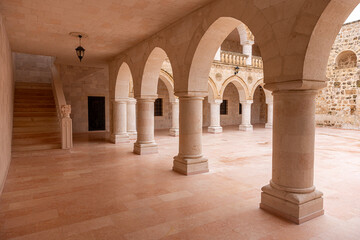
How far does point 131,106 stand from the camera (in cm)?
1097

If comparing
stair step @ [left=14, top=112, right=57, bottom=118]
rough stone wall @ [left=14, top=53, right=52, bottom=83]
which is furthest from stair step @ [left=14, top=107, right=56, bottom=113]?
rough stone wall @ [left=14, top=53, right=52, bottom=83]

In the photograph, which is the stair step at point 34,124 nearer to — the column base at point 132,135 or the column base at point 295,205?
the column base at point 132,135

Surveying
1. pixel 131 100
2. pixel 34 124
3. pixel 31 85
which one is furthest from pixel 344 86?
pixel 31 85

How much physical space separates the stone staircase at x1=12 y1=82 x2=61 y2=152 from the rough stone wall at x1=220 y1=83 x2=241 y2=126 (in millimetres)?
12567

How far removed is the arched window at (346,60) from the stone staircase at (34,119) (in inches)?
648

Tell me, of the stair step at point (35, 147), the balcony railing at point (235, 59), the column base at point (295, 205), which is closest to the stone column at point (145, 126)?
the stair step at point (35, 147)

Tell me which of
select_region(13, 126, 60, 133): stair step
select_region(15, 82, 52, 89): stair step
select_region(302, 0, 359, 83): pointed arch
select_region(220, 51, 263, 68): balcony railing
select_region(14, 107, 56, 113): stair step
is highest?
select_region(220, 51, 263, 68): balcony railing

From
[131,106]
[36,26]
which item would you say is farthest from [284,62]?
[131,106]

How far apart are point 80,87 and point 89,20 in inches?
351

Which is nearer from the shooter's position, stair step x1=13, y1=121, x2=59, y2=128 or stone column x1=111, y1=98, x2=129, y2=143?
stair step x1=13, y1=121, x2=59, y2=128

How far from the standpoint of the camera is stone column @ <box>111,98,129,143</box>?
1004cm

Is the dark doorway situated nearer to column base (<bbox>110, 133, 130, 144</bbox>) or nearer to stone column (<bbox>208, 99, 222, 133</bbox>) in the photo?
column base (<bbox>110, 133, 130, 144</bbox>)

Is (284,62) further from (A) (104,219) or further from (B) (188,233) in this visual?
(A) (104,219)

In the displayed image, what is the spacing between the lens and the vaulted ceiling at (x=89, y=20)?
4.67 metres
